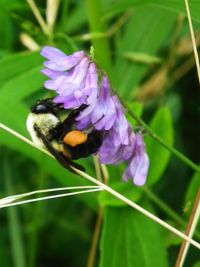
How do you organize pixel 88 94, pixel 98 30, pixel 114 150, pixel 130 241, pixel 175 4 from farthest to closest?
1. pixel 98 30
2. pixel 130 241
3. pixel 175 4
4. pixel 114 150
5. pixel 88 94

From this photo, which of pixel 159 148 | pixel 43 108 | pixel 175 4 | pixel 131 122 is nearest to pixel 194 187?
pixel 159 148

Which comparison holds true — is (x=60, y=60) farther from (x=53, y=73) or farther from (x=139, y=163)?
(x=139, y=163)

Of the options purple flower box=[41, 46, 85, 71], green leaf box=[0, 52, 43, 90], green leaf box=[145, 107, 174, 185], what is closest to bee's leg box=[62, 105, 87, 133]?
purple flower box=[41, 46, 85, 71]

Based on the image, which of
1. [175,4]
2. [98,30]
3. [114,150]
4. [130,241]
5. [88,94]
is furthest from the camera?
[98,30]

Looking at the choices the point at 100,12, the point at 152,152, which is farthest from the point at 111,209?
the point at 100,12

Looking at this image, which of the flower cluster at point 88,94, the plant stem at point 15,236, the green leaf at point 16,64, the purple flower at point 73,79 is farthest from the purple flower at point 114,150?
the plant stem at point 15,236

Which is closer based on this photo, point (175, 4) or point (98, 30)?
point (175, 4)

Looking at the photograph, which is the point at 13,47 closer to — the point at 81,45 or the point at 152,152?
the point at 81,45
